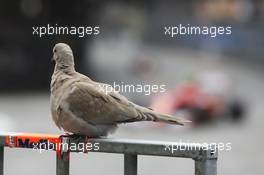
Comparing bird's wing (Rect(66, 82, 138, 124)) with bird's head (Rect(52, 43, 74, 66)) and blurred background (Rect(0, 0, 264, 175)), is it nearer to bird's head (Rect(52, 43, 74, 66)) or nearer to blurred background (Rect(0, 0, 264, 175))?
bird's head (Rect(52, 43, 74, 66))

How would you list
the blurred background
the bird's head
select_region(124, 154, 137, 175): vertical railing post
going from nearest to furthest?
select_region(124, 154, 137, 175): vertical railing post < the bird's head < the blurred background

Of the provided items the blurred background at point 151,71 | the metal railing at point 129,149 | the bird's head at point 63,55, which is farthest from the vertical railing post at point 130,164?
the blurred background at point 151,71

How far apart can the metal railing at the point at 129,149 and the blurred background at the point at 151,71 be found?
2.87m

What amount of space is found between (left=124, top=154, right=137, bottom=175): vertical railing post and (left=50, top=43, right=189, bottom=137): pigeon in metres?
0.60

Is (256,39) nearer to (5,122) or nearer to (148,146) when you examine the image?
(5,122)

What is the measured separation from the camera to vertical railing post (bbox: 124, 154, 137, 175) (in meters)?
3.04

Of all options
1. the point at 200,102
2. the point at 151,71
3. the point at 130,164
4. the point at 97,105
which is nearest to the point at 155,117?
the point at 97,105

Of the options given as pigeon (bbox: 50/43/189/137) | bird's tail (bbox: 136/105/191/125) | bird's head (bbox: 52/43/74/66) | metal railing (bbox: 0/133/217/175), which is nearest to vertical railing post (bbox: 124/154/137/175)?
metal railing (bbox: 0/133/217/175)

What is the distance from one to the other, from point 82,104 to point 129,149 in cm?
88

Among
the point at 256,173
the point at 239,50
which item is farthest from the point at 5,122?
the point at 239,50

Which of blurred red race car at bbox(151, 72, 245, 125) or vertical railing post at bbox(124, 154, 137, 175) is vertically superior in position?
blurred red race car at bbox(151, 72, 245, 125)

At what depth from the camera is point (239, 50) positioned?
24266 mm

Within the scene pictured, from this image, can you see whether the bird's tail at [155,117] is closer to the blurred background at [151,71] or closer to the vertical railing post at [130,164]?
the vertical railing post at [130,164]

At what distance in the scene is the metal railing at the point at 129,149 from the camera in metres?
2.86
